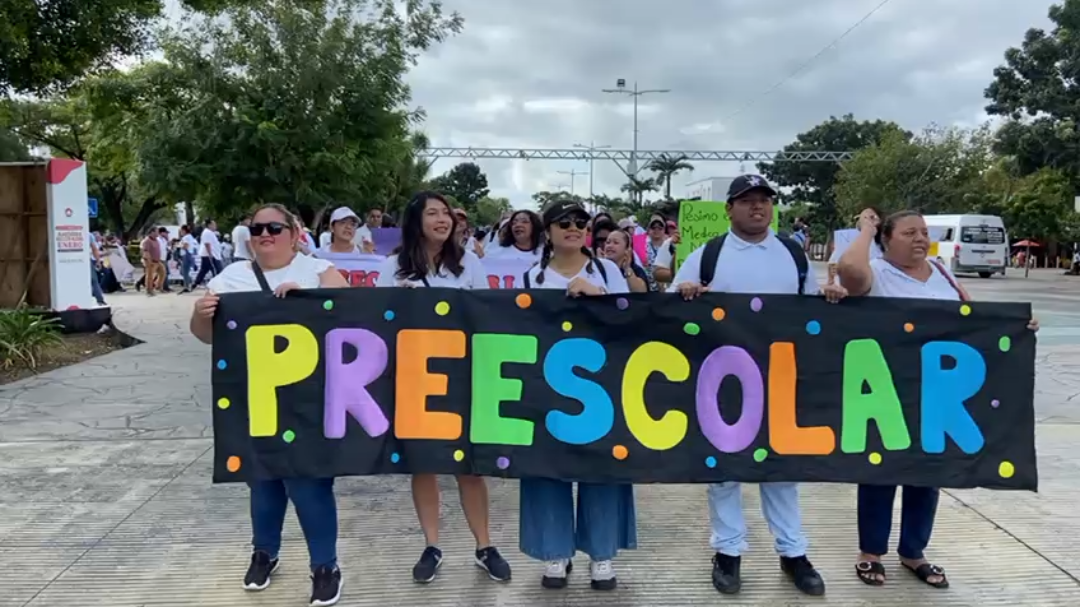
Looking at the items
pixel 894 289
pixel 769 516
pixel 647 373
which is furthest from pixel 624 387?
pixel 894 289

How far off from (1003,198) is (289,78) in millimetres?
39856

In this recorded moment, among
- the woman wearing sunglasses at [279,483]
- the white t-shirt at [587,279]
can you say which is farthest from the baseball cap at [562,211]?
the woman wearing sunglasses at [279,483]

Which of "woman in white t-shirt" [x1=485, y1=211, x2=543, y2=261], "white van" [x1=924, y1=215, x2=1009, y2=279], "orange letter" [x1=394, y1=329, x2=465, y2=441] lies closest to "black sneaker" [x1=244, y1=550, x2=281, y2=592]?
"orange letter" [x1=394, y1=329, x2=465, y2=441]

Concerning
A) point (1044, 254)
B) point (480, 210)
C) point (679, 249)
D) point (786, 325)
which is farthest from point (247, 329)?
point (480, 210)

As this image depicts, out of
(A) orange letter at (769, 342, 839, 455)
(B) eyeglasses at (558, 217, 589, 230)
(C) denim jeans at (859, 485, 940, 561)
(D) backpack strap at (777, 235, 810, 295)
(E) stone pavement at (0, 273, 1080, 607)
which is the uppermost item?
(B) eyeglasses at (558, 217, 589, 230)

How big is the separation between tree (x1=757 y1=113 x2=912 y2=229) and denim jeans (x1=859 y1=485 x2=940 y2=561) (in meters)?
62.1

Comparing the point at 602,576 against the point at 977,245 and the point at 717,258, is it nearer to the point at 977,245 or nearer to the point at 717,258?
the point at 717,258

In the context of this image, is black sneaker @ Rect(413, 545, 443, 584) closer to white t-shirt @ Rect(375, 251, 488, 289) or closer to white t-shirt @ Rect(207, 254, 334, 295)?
white t-shirt @ Rect(375, 251, 488, 289)

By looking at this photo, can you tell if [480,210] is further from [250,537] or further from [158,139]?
[250,537]

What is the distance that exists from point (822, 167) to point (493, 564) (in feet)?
214

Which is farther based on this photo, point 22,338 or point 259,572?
point 22,338

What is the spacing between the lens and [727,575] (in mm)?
3646

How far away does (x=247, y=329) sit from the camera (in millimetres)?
3580

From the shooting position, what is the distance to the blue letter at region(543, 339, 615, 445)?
3.57 meters
